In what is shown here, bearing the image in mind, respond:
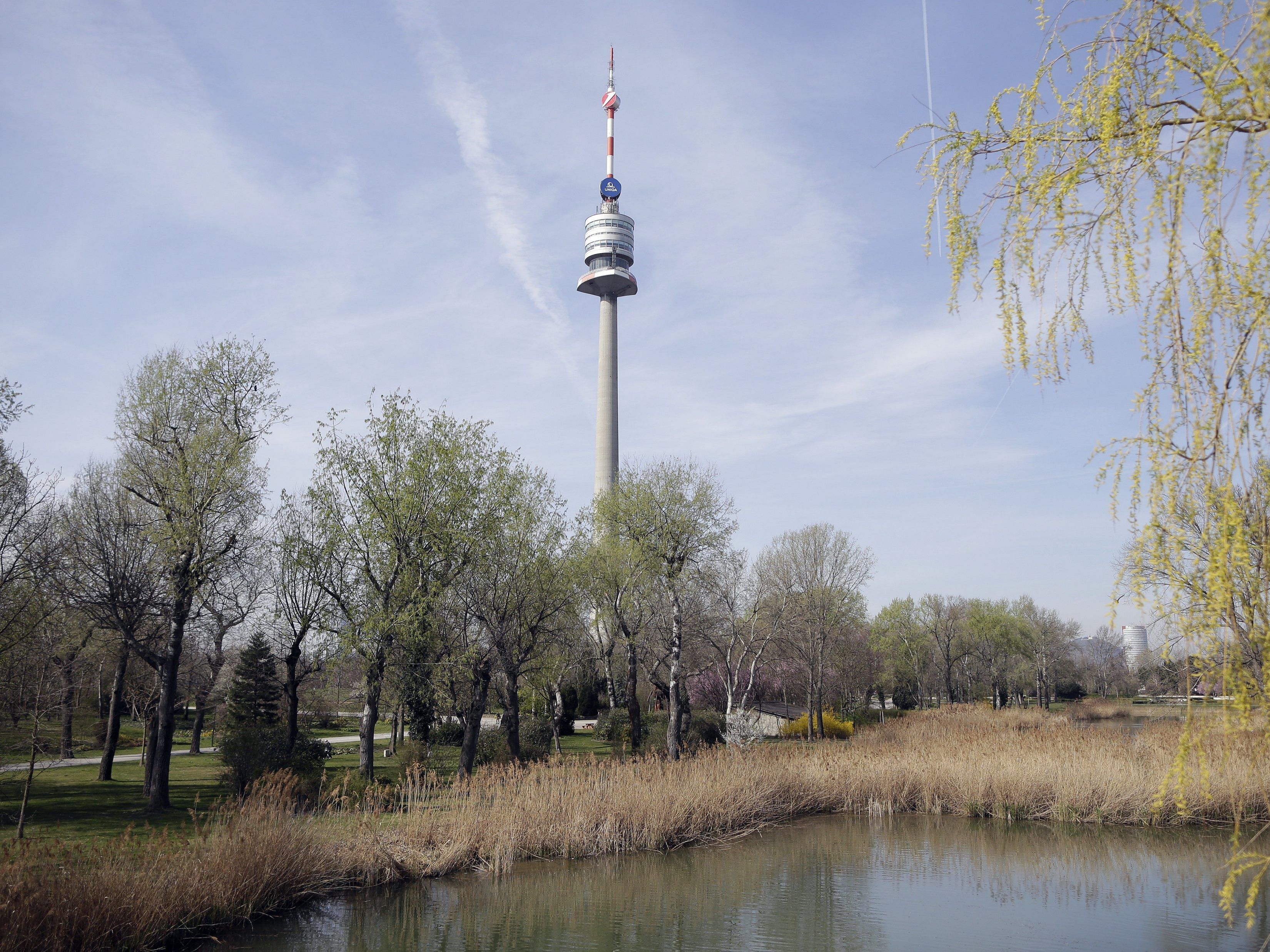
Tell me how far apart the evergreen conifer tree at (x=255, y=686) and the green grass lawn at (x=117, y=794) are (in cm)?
210

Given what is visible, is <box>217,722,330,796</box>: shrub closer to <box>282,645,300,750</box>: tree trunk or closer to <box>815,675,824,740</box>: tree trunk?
<box>282,645,300,750</box>: tree trunk

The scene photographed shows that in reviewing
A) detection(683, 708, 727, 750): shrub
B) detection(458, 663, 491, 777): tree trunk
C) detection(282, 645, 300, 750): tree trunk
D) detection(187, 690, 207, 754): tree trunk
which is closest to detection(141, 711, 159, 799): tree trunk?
detection(187, 690, 207, 754): tree trunk

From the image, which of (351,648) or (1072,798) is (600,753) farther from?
(1072,798)

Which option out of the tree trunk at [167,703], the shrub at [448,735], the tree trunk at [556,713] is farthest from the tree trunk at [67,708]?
the tree trunk at [556,713]

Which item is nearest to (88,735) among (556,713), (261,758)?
(556,713)

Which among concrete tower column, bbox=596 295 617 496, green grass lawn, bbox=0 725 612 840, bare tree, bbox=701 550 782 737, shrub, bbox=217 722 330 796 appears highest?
concrete tower column, bbox=596 295 617 496

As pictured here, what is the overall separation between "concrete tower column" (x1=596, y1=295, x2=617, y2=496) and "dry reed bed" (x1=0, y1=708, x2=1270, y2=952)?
148 feet

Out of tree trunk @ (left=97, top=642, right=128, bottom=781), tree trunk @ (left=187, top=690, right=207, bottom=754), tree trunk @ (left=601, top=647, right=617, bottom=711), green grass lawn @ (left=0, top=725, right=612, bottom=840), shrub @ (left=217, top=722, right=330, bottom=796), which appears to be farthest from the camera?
tree trunk @ (left=187, top=690, right=207, bottom=754)

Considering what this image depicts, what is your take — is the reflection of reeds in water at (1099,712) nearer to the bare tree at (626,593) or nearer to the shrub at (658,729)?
the shrub at (658,729)

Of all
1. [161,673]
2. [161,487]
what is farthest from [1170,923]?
[161,487]

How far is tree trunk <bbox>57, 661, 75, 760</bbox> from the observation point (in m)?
17.0

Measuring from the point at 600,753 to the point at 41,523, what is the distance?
1751 cm

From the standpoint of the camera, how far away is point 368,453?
2189 cm

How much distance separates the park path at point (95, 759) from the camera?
65.4 feet
